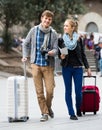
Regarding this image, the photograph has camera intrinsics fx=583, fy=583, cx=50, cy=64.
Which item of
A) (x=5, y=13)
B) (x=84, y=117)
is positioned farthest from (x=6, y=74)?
(x=84, y=117)

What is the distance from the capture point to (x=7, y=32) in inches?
1351

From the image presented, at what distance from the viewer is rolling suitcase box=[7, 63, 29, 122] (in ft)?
33.2

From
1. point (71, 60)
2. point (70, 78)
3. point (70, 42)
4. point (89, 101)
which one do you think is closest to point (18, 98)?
point (70, 78)

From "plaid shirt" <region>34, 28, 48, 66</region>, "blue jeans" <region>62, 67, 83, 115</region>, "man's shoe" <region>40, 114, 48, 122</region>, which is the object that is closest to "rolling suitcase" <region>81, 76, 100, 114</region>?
"blue jeans" <region>62, 67, 83, 115</region>

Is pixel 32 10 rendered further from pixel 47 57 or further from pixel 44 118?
pixel 44 118

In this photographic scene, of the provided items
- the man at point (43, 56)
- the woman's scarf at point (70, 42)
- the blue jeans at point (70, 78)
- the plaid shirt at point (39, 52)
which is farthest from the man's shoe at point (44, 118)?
the woman's scarf at point (70, 42)

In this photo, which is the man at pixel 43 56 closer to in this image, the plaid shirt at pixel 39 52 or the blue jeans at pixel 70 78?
the plaid shirt at pixel 39 52

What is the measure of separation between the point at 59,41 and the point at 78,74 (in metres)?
0.68

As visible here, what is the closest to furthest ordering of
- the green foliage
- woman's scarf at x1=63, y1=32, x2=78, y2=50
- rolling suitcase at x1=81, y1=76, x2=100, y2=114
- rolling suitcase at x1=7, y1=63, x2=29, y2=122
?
rolling suitcase at x1=7, y1=63, x2=29, y2=122, woman's scarf at x1=63, y1=32, x2=78, y2=50, rolling suitcase at x1=81, y1=76, x2=100, y2=114, the green foliage

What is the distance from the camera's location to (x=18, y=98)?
10133 mm

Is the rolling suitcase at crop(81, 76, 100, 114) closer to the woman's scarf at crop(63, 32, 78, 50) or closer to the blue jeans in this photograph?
the blue jeans

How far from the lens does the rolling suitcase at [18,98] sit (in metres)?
10.1

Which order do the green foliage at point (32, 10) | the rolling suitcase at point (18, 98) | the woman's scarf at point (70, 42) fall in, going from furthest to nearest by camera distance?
the green foliage at point (32, 10) < the woman's scarf at point (70, 42) < the rolling suitcase at point (18, 98)

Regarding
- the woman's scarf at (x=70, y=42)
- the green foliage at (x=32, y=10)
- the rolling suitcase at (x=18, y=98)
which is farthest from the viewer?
the green foliage at (x=32, y=10)
